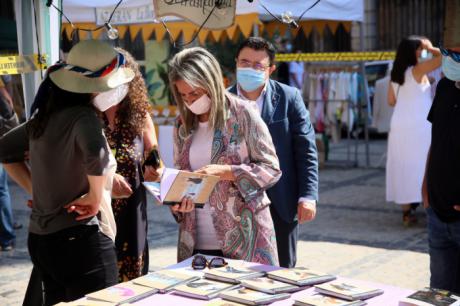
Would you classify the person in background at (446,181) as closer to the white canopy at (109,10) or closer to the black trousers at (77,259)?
the black trousers at (77,259)

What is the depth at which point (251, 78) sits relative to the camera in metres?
3.96

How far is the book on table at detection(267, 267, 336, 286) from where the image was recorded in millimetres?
2738

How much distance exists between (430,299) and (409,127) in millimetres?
5371

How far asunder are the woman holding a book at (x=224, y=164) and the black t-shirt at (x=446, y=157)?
0.87 metres

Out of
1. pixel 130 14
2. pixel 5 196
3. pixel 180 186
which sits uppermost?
pixel 130 14

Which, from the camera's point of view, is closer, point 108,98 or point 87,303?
point 87,303

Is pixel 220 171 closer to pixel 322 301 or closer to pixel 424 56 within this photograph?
pixel 322 301

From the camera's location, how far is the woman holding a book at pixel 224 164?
3.23m

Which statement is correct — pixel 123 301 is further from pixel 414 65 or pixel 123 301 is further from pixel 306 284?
pixel 414 65

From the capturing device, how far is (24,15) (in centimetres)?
425

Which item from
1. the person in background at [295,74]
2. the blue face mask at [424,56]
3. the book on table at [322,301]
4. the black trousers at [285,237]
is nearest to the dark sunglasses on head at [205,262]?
the book on table at [322,301]

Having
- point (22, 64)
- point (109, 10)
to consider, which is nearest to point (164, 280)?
point (22, 64)

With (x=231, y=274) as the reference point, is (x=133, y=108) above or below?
above

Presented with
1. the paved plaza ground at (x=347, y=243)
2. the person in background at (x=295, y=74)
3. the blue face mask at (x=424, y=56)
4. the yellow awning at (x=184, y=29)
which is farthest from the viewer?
the person in background at (x=295, y=74)
